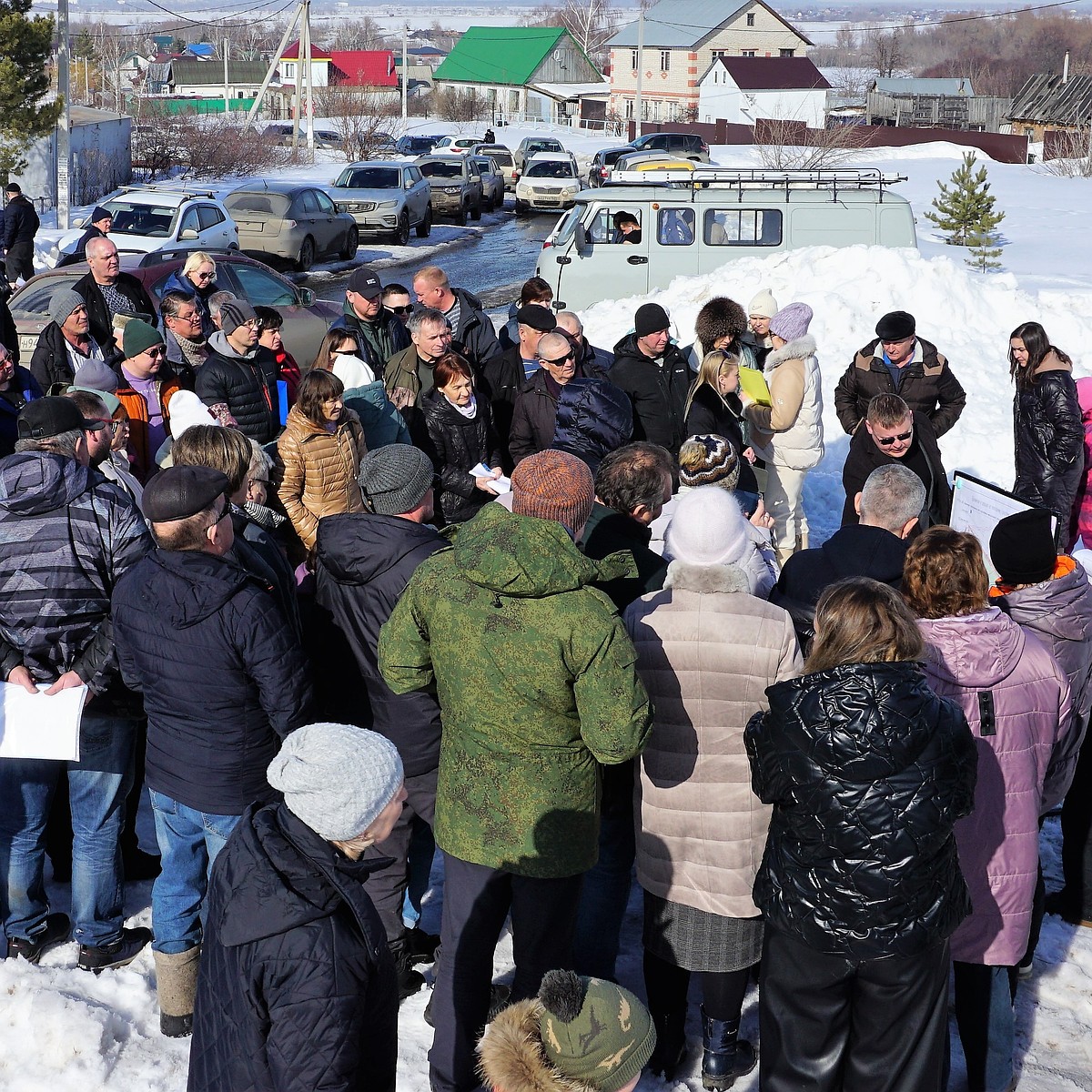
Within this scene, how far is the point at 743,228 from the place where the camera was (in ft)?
49.1

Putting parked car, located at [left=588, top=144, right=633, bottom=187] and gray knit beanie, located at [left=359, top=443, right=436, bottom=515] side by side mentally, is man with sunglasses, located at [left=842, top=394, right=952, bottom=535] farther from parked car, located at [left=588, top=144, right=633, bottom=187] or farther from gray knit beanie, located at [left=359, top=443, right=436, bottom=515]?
parked car, located at [left=588, top=144, right=633, bottom=187]

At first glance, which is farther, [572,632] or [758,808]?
[758,808]

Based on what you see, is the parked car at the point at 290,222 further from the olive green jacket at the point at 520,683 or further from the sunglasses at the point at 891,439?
the olive green jacket at the point at 520,683

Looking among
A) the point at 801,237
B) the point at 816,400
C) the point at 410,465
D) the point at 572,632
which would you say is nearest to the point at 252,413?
the point at 410,465

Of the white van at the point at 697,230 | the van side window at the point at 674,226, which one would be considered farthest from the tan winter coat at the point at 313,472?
the van side window at the point at 674,226

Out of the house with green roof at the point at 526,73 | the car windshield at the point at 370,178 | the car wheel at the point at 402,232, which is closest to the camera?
the car wheel at the point at 402,232

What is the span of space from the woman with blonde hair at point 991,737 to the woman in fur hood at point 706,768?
1.51 ft

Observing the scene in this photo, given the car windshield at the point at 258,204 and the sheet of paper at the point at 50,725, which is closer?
the sheet of paper at the point at 50,725

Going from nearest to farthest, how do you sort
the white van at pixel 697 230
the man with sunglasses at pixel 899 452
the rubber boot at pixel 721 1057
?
the rubber boot at pixel 721 1057 < the man with sunglasses at pixel 899 452 < the white van at pixel 697 230

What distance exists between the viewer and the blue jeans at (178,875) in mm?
3896

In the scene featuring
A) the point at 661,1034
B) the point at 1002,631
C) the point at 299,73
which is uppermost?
the point at 299,73

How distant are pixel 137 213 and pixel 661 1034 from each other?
55.0 ft

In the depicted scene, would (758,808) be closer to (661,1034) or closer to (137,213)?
(661,1034)

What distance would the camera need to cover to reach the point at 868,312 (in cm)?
1276
